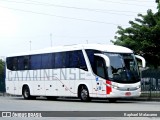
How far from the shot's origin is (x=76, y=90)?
2758cm

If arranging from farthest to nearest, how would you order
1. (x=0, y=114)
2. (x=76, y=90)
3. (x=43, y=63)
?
(x=43, y=63)
(x=76, y=90)
(x=0, y=114)

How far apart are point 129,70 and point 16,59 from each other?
10.7 m

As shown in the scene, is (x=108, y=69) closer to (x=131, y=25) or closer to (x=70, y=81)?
(x=70, y=81)

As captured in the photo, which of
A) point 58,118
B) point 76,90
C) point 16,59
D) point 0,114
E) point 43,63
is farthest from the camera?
point 16,59

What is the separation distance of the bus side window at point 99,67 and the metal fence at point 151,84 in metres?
6.03

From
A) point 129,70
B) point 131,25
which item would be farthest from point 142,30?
point 129,70

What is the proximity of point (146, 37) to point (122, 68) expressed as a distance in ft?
22.4

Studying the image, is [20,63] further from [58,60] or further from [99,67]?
[99,67]

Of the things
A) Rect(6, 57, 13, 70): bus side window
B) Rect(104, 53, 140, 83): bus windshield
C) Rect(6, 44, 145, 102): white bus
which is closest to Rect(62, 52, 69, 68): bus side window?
Rect(6, 44, 145, 102): white bus

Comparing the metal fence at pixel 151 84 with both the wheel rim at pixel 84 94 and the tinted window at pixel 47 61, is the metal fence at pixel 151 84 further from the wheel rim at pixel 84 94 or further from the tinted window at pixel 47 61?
the tinted window at pixel 47 61

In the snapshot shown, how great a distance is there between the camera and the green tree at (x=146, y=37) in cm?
3128

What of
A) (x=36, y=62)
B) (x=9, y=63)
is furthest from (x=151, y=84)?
(x=9, y=63)

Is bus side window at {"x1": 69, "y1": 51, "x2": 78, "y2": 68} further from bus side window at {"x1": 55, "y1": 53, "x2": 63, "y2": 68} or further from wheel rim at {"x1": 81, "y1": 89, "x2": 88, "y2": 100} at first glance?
wheel rim at {"x1": 81, "y1": 89, "x2": 88, "y2": 100}

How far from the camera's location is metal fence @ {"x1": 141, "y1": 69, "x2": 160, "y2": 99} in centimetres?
3080
